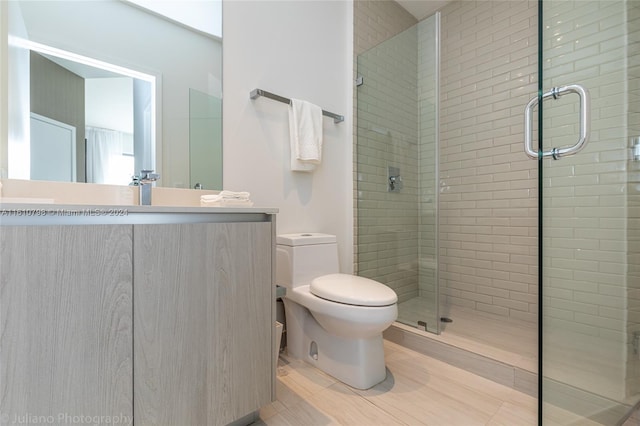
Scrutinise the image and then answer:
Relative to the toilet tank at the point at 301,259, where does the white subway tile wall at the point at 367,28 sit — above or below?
above

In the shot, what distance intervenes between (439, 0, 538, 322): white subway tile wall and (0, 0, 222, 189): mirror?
70.8 inches

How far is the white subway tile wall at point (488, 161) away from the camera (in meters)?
2.04

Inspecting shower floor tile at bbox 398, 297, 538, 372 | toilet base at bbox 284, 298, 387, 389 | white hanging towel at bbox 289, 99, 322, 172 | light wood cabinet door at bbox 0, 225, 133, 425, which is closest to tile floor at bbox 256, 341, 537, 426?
toilet base at bbox 284, 298, 387, 389

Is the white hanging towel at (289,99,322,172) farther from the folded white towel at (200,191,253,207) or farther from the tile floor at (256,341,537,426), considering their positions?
the tile floor at (256,341,537,426)

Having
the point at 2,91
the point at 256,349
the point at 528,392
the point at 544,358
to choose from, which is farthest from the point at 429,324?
the point at 2,91

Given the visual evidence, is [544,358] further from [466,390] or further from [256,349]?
[256,349]

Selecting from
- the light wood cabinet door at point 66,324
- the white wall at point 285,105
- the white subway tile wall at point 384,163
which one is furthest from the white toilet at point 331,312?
the light wood cabinet door at point 66,324

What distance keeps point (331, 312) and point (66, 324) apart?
3.02ft

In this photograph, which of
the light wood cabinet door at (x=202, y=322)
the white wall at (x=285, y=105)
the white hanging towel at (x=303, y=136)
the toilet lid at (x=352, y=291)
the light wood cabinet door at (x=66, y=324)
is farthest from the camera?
the white hanging towel at (x=303, y=136)

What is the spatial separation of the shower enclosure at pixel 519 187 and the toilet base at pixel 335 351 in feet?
1.68

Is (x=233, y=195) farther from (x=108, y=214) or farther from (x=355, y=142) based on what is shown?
(x=355, y=142)

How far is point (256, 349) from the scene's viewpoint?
1.03m

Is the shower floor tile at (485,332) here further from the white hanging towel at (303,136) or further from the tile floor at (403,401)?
the white hanging towel at (303,136)

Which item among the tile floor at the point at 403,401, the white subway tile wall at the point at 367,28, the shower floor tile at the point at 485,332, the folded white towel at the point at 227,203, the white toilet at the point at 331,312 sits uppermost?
the white subway tile wall at the point at 367,28
